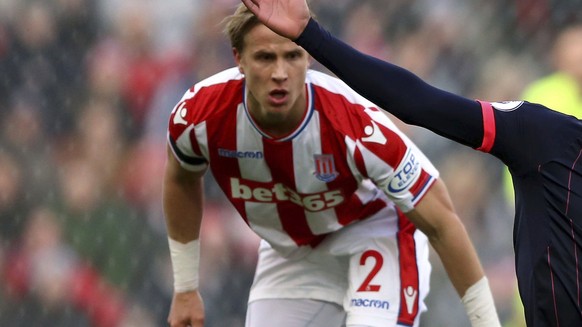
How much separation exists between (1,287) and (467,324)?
250 cm

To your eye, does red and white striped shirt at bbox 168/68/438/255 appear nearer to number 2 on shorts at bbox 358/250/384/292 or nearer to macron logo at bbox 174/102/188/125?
macron logo at bbox 174/102/188/125

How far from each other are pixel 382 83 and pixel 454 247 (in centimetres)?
130

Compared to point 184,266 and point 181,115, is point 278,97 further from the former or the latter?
point 184,266

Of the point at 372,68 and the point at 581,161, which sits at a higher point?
the point at 372,68

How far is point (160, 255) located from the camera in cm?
604

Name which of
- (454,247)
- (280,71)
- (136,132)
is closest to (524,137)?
(454,247)

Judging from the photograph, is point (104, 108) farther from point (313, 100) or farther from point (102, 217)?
point (313, 100)

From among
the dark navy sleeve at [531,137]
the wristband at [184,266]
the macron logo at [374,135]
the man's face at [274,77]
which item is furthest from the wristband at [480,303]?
the dark navy sleeve at [531,137]

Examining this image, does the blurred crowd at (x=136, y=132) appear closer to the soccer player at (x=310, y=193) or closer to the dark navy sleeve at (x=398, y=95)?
the soccer player at (x=310, y=193)

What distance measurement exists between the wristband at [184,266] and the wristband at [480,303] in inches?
46.0

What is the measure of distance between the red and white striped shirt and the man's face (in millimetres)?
48

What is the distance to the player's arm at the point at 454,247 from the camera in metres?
4.10

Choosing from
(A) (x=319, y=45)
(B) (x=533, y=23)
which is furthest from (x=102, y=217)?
(A) (x=319, y=45)

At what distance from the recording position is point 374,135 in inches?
159
